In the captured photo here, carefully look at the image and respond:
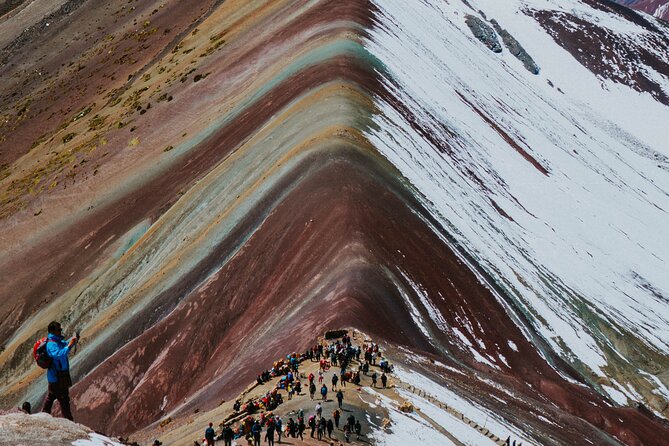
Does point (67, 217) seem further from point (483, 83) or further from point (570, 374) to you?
point (483, 83)

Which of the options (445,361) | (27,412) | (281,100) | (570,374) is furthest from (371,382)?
(281,100)

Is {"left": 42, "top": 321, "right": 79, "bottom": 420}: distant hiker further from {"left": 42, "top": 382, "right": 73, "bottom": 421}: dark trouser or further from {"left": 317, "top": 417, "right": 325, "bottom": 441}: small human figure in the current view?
{"left": 317, "top": 417, "right": 325, "bottom": 441}: small human figure

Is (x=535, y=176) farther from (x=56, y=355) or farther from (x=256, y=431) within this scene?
(x=56, y=355)

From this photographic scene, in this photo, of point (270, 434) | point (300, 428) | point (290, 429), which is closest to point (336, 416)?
point (300, 428)

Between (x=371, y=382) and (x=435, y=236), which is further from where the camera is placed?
(x=435, y=236)

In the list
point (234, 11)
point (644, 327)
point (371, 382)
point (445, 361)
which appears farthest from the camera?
point (234, 11)

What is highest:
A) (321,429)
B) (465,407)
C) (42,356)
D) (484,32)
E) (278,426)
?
(42,356)
